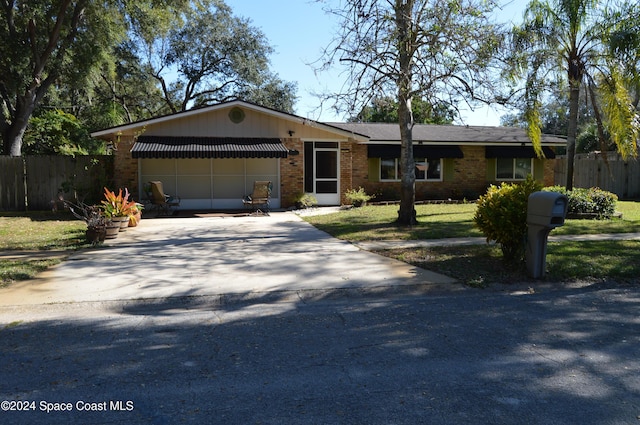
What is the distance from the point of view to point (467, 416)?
3238 millimetres

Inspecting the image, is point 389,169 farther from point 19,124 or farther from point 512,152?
point 19,124

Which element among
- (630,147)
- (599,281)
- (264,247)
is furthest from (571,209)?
(264,247)

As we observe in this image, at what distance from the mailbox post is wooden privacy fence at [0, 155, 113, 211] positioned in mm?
14600

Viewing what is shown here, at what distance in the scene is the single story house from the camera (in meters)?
17.3

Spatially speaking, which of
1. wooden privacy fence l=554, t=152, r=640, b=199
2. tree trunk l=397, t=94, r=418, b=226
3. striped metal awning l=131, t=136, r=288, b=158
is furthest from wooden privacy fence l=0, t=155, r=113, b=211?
wooden privacy fence l=554, t=152, r=640, b=199

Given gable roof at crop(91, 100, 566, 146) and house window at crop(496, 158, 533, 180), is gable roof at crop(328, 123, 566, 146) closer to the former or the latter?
gable roof at crop(91, 100, 566, 146)

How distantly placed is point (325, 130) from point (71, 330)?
14416 millimetres

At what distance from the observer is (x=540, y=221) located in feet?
22.7

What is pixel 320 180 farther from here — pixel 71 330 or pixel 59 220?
pixel 71 330

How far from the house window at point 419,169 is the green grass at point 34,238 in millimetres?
12644

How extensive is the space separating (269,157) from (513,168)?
12670 mm

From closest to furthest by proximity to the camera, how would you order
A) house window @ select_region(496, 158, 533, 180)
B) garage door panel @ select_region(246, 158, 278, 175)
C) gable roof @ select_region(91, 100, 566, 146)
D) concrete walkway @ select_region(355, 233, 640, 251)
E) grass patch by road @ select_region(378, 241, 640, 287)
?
grass patch by road @ select_region(378, 241, 640, 287) → concrete walkway @ select_region(355, 233, 640, 251) → gable roof @ select_region(91, 100, 566, 146) → garage door panel @ select_region(246, 158, 278, 175) → house window @ select_region(496, 158, 533, 180)

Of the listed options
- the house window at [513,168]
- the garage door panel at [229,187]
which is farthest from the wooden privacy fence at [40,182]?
the house window at [513,168]

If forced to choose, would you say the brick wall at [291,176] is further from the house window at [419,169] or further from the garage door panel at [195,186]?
the house window at [419,169]
